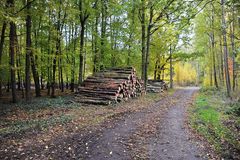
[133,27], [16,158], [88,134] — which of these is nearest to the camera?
[16,158]

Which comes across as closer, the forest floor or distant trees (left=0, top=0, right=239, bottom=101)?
the forest floor

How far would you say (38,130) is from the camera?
27.4 feet

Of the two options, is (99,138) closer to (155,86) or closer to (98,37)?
→ (98,37)

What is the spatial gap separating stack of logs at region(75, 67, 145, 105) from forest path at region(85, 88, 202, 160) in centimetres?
548

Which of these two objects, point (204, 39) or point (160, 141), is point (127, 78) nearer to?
point (160, 141)

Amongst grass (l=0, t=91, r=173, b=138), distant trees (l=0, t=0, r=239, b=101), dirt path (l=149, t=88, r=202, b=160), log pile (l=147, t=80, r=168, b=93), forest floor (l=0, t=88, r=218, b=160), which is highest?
distant trees (l=0, t=0, r=239, b=101)

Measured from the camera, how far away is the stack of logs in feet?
51.6

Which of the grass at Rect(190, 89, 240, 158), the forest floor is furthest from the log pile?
the forest floor

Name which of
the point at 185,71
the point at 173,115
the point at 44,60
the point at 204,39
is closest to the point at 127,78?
the point at 173,115

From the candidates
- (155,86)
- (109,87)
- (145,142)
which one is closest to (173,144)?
(145,142)

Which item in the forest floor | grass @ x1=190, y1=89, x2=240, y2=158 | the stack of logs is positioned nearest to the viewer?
the forest floor

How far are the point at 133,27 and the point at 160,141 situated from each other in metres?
19.8

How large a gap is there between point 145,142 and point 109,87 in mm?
9434

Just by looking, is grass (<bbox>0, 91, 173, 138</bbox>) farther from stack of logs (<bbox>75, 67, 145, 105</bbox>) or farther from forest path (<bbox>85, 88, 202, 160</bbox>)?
forest path (<bbox>85, 88, 202, 160</bbox>)
